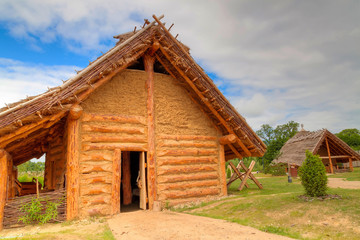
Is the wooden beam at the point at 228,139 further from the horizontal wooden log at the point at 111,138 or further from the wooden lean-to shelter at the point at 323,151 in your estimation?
the wooden lean-to shelter at the point at 323,151

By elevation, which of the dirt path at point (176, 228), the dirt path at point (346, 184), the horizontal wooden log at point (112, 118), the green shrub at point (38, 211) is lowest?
the dirt path at point (176, 228)

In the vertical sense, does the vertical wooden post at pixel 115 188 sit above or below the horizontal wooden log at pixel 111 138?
below

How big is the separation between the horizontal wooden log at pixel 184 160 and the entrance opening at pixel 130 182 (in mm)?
762

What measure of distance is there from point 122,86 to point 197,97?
3192 millimetres

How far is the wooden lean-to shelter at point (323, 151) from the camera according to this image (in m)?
22.9

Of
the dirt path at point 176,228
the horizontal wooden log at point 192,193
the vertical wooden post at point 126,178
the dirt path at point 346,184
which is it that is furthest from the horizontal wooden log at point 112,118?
the dirt path at point 346,184

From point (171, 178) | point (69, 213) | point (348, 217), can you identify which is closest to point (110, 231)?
point (69, 213)

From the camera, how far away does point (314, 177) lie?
729cm

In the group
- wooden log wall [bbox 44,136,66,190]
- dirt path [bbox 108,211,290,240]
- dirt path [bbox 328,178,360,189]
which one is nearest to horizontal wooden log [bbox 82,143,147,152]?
wooden log wall [bbox 44,136,66,190]

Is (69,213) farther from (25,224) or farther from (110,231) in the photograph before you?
(110,231)

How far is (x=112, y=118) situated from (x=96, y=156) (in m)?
1.41

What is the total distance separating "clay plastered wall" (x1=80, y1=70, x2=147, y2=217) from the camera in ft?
25.2

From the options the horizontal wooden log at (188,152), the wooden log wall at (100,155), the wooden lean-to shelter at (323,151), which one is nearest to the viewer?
the wooden log wall at (100,155)

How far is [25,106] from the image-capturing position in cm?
649
